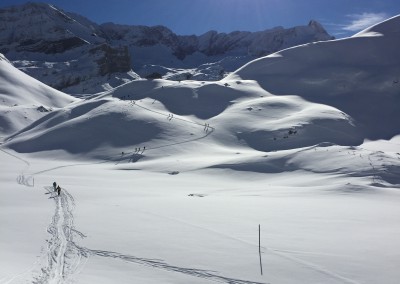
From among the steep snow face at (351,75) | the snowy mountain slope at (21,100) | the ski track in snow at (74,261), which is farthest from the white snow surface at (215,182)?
the snowy mountain slope at (21,100)

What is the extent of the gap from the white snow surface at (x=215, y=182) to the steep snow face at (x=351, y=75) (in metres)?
0.64

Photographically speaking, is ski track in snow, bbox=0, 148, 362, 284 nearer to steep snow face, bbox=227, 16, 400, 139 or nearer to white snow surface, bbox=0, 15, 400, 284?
white snow surface, bbox=0, 15, 400, 284

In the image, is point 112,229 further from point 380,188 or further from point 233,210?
point 380,188

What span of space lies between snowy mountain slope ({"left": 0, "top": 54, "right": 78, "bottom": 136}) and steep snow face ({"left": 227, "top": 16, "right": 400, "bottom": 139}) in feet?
209

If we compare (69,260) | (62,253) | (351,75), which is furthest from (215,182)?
(351,75)

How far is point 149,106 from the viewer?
88.4 metres

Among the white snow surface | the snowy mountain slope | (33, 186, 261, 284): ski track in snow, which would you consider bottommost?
(33, 186, 261, 284): ski track in snow

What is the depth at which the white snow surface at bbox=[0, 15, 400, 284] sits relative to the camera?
566 inches

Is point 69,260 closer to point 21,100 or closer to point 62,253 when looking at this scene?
point 62,253

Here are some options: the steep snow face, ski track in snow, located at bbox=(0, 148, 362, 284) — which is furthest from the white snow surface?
the steep snow face

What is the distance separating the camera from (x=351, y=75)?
105500 millimetres

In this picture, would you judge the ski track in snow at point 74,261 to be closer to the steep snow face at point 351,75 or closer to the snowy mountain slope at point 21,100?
the steep snow face at point 351,75

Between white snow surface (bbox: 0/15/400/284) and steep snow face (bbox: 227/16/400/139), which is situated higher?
steep snow face (bbox: 227/16/400/139)

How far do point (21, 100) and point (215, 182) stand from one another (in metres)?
113
